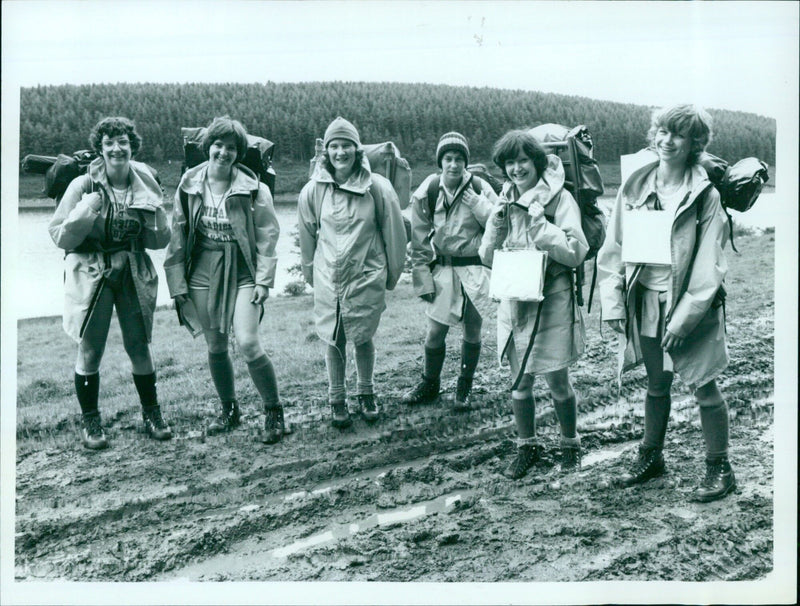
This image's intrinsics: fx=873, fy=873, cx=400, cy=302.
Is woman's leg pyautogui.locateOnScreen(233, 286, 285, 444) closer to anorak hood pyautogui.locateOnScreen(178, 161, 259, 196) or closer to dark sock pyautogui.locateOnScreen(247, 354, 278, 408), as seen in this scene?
dark sock pyautogui.locateOnScreen(247, 354, 278, 408)

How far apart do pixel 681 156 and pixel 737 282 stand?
177 centimetres

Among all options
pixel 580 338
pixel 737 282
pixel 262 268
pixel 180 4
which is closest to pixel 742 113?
pixel 737 282

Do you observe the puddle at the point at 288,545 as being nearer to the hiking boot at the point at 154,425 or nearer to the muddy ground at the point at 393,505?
the muddy ground at the point at 393,505

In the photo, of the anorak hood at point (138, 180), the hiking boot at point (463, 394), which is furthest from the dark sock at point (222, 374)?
the hiking boot at point (463, 394)

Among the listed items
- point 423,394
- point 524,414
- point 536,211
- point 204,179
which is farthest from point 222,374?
point 536,211

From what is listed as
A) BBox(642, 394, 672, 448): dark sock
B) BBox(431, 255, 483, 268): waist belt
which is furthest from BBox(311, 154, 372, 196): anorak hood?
BBox(642, 394, 672, 448): dark sock

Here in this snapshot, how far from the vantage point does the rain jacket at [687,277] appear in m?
4.38

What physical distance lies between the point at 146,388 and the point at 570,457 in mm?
2596

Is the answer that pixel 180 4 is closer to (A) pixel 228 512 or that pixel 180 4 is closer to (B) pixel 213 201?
(B) pixel 213 201

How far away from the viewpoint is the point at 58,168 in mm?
5074

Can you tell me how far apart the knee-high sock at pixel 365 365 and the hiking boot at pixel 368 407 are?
0.03 meters

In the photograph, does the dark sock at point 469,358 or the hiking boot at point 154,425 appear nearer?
the hiking boot at point 154,425

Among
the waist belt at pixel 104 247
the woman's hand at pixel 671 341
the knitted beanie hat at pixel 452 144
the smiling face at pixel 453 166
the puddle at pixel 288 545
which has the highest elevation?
the knitted beanie hat at pixel 452 144

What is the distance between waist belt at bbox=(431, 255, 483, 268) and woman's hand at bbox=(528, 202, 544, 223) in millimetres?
1002
